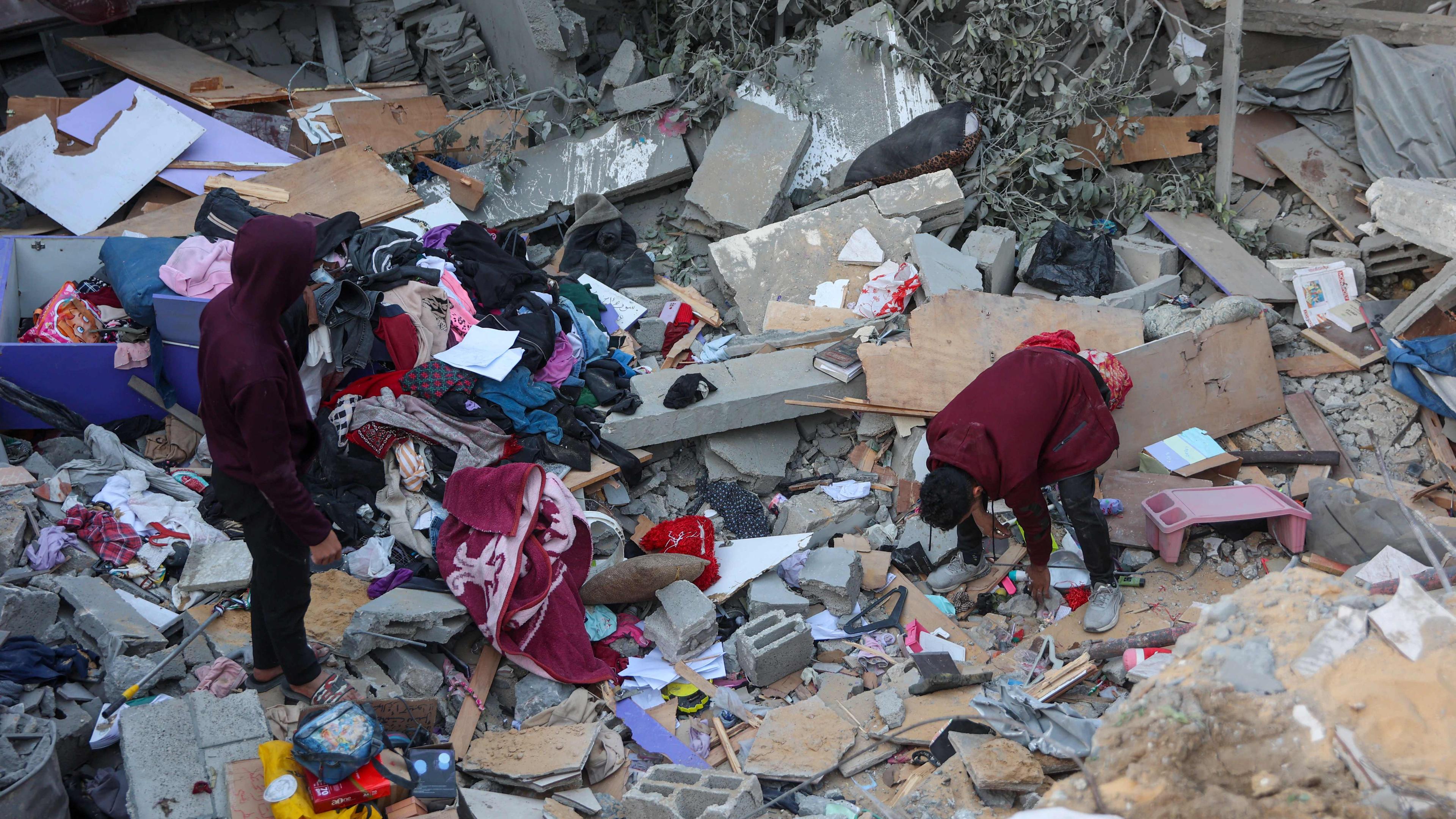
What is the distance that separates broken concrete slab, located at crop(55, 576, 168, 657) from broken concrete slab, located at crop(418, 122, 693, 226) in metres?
4.18

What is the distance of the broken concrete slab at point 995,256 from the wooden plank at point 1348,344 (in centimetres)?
190

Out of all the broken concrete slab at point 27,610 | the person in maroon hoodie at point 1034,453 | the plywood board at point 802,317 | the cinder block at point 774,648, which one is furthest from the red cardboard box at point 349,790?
the plywood board at point 802,317

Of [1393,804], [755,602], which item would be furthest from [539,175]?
[1393,804]

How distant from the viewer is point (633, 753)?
4.12 metres

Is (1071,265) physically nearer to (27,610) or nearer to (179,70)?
(27,610)

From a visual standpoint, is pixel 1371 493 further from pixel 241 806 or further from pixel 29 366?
pixel 29 366

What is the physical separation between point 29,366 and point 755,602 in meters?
4.20

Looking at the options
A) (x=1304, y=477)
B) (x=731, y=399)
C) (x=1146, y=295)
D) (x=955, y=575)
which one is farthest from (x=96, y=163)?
(x=1304, y=477)

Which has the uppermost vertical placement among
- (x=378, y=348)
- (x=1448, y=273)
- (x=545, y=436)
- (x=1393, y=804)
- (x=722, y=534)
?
(x=1393, y=804)

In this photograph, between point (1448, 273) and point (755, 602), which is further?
point (1448, 273)

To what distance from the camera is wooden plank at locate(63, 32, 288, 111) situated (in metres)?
7.59

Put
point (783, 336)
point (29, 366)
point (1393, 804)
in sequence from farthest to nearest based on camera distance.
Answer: point (783, 336) → point (29, 366) → point (1393, 804)

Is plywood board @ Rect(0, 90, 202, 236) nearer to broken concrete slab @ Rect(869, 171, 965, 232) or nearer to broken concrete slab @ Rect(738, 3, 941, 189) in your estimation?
broken concrete slab @ Rect(738, 3, 941, 189)

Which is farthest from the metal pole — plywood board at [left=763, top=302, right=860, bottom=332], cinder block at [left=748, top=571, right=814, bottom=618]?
cinder block at [left=748, top=571, right=814, bottom=618]
